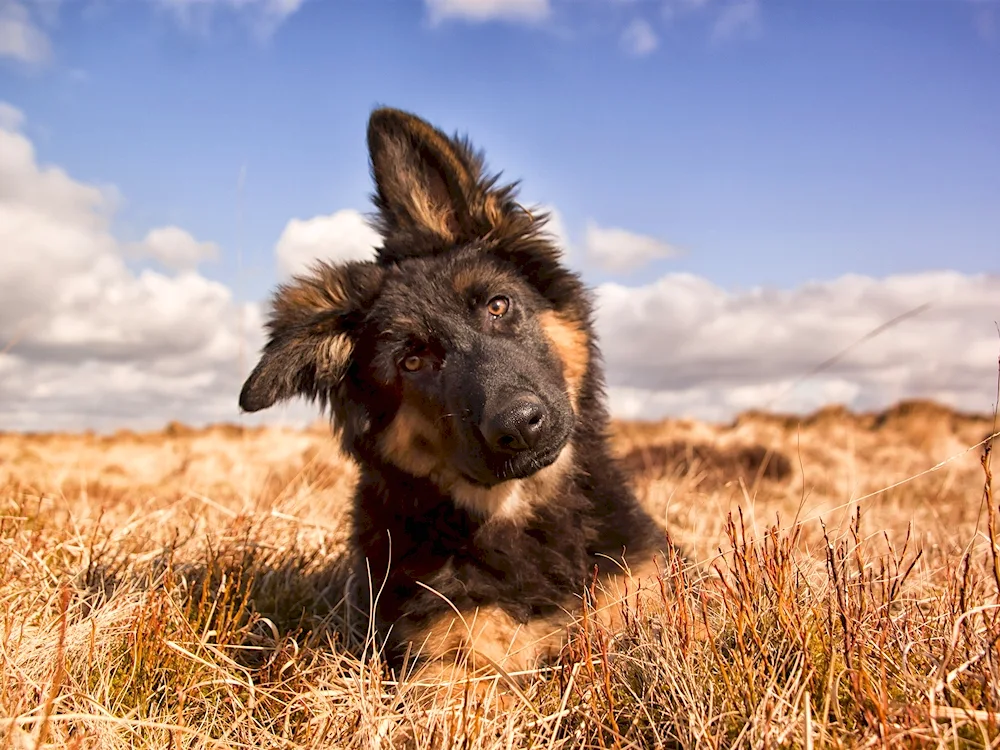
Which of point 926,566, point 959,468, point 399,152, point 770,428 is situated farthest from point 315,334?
point 770,428

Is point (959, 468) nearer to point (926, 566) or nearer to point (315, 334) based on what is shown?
point (926, 566)

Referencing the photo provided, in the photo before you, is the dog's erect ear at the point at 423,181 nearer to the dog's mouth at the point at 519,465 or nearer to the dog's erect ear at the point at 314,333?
the dog's erect ear at the point at 314,333

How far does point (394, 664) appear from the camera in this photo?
11.3ft

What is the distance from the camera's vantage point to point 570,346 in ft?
12.9

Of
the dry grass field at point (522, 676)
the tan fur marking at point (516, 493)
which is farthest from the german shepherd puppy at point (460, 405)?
the dry grass field at point (522, 676)

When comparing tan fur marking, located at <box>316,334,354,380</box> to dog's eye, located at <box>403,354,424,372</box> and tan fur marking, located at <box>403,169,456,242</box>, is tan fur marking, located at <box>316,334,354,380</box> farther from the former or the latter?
tan fur marking, located at <box>403,169,456,242</box>

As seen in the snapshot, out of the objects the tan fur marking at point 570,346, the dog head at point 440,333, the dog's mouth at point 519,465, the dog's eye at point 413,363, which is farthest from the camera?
the tan fur marking at point 570,346

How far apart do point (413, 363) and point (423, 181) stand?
98 centimetres

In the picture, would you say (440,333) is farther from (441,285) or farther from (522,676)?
(522,676)

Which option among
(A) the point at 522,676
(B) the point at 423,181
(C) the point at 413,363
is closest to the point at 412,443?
(C) the point at 413,363

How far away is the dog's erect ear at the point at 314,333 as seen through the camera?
356cm

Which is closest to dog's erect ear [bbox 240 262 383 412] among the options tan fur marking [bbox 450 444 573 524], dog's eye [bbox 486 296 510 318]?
dog's eye [bbox 486 296 510 318]

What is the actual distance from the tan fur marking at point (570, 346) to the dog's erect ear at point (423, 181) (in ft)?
2.01

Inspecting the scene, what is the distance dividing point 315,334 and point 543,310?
1.05 meters
